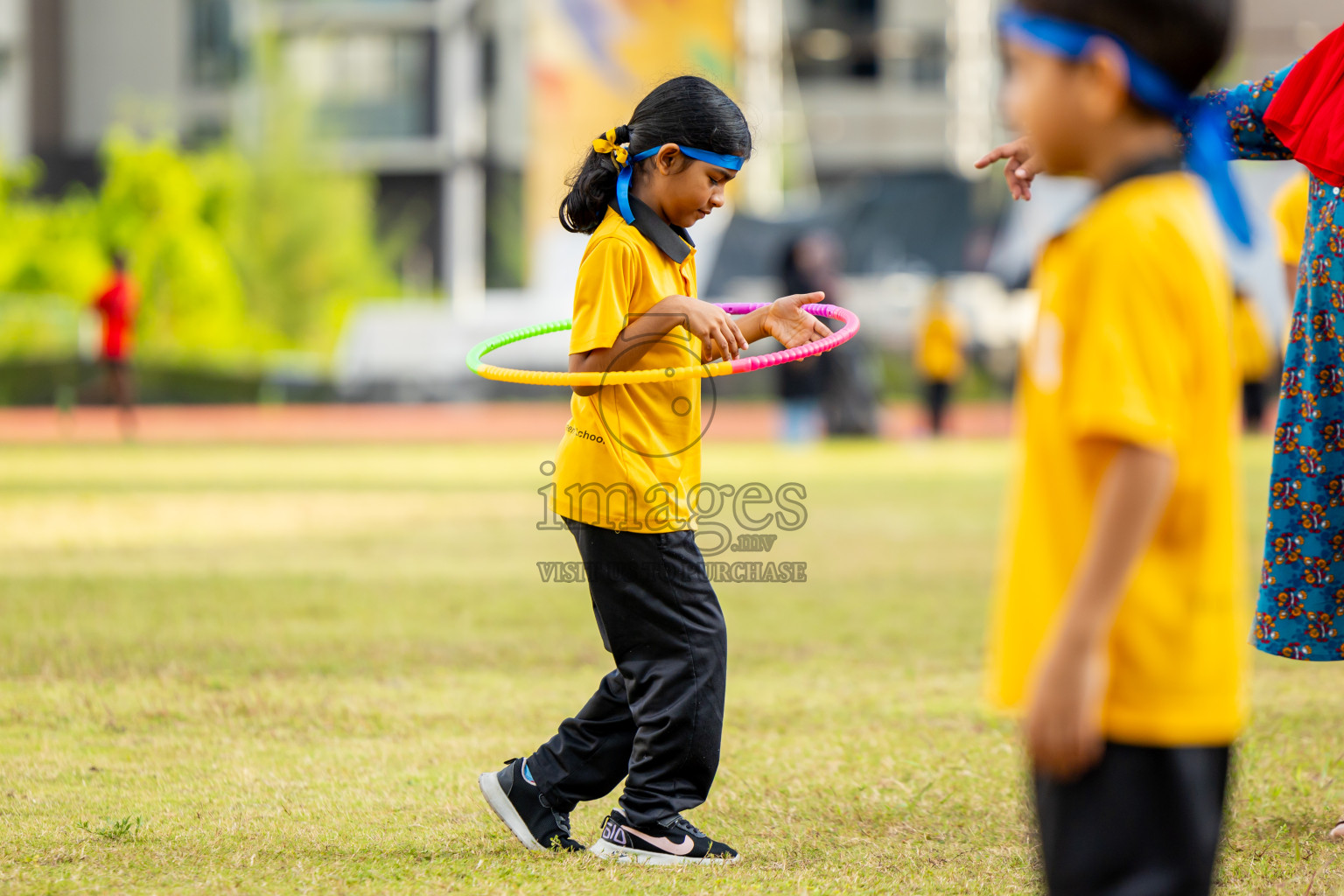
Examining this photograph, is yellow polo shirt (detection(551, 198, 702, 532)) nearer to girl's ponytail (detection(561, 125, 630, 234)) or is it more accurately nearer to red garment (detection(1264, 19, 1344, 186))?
girl's ponytail (detection(561, 125, 630, 234))

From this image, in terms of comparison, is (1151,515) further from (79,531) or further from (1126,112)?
(79,531)

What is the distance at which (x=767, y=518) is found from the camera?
10859mm

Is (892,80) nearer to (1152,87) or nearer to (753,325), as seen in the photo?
(753,325)

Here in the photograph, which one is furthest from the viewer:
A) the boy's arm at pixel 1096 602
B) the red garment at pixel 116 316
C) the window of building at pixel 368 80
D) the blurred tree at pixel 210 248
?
the window of building at pixel 368 80

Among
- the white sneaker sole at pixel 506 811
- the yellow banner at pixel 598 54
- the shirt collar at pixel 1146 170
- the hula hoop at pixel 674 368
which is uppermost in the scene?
the yellow banner at pixel 598 54

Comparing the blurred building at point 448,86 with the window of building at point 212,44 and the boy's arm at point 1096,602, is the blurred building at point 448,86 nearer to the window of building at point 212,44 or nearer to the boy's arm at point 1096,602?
the window of building at point 212,44

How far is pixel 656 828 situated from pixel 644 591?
0.51m

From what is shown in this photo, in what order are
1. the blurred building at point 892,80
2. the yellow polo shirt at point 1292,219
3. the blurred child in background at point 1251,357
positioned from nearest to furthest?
the yellow polo shirt at point 1292,219 → the blurred child in background at point 1251,357 → the blurred building at point 892,80

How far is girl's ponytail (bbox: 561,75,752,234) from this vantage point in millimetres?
3133

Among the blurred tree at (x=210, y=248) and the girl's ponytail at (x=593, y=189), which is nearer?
the girl's ponytail at (x=593, y=189)

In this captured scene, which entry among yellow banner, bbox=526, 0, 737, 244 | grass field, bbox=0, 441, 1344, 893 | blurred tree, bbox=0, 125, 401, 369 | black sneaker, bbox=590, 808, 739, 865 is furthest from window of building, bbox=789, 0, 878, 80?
black sneaker, bbox=590, 808, 739, 865

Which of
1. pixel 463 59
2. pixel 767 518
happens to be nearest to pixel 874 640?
pixel 767 518

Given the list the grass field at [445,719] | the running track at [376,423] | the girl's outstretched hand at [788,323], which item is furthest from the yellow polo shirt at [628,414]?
the running track at [376,423]

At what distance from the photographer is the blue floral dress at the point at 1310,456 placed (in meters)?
3.31
